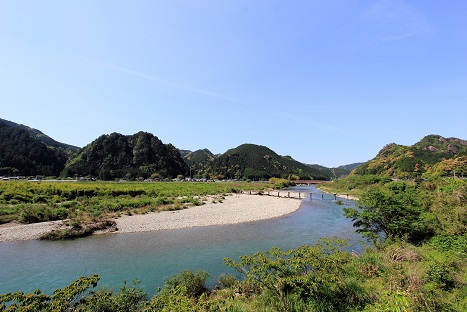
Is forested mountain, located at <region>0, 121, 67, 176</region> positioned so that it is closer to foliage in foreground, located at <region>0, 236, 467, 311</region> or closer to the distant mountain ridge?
the distant mountain ridge

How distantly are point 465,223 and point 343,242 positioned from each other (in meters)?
9.11

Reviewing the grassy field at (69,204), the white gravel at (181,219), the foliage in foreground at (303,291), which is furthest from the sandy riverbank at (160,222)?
the foliage in foreground at (303,291)

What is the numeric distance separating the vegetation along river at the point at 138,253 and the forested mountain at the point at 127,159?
368 feet

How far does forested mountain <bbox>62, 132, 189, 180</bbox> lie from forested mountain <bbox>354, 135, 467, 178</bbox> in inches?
4630

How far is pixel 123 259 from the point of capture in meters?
16.8

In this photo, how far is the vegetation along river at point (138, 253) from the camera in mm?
13797

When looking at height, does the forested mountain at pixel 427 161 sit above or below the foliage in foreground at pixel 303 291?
above

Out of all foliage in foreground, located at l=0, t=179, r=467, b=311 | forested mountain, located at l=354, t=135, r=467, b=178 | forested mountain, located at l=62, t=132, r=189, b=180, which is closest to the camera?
foliage in foreground, located at l=0, t=179, r=467, b=311

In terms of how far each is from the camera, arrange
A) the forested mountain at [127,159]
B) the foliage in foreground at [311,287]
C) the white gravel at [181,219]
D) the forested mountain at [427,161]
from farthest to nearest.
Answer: the forested mountain at [127,159], the forested mountain at [427,161], the white gravel at [181,219], the foliage in foreground at [311,287]

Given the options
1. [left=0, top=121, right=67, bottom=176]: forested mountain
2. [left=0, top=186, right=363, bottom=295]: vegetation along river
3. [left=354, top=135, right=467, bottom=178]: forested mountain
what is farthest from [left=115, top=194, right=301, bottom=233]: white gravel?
[left=0, top=121, right=67, bottom=176]: forested mountain

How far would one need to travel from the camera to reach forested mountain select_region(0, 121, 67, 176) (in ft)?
359

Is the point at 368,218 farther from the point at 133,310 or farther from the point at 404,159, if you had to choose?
the point at 404,159

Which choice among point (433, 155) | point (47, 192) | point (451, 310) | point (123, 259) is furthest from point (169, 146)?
point (451, 310)

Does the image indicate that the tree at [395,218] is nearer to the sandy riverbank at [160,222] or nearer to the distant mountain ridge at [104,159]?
the sandy riverbank at [160,222]
